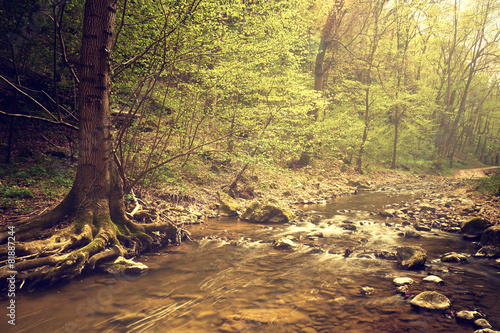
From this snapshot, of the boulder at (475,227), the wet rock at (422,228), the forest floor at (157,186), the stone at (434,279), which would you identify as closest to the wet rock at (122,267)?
the forest floor at (157,186)

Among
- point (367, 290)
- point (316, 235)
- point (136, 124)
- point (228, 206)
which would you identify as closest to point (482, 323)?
point (367, 290)

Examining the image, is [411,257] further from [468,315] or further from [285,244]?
[285,244]

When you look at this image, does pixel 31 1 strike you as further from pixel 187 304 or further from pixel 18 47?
pixel 187 304

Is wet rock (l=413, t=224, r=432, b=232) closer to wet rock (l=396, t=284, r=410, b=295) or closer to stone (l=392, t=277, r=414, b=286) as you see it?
stone (l=392, t=277, r=414, b=286)

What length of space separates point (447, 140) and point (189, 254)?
128ft

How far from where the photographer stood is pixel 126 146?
8.15 meters

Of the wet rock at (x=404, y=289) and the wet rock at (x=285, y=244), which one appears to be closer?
the wet rock at (x=404, y=289)

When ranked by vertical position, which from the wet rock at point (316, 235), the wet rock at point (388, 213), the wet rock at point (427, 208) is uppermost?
the wet rock at point (427, 208)

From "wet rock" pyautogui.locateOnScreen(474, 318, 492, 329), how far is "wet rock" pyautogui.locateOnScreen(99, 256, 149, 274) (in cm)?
580

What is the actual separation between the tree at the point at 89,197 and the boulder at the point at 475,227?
32.4ft

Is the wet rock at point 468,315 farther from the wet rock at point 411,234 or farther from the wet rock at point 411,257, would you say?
the wet rock at point 411,234

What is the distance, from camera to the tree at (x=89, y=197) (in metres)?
4.72

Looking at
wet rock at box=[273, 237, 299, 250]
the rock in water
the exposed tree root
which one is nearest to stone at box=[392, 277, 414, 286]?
the rock in water

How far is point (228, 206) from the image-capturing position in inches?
422
